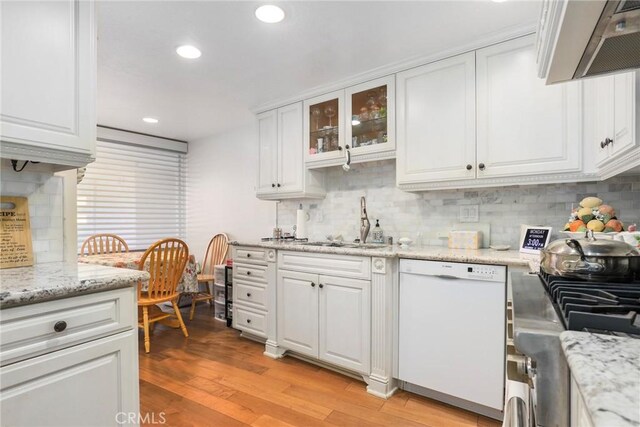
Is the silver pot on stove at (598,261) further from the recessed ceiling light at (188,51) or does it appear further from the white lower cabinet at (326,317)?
the recessed ceiling light at (188,51)

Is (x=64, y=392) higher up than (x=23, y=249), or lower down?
lower down

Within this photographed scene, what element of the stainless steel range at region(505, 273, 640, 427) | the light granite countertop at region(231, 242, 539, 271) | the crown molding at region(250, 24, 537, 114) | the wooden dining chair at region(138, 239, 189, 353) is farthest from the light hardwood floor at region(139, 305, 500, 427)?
the crown molding at region(250, 24, 537, 114)

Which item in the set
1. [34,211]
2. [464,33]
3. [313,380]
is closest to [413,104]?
[464,33]

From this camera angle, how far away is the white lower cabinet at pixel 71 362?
975 mm

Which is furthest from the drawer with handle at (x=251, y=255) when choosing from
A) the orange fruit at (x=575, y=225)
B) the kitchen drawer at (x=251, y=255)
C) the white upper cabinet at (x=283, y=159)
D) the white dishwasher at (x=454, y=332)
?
the orange fruit at (x=575, y=225)

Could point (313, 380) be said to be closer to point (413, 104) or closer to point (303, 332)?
point (303, 332)

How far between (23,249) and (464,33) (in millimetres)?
2587

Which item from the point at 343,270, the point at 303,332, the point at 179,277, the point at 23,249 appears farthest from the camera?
the point at 179,277

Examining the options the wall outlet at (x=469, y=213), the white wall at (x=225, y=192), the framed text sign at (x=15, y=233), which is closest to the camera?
the framed text sign at (x=15, y=233)

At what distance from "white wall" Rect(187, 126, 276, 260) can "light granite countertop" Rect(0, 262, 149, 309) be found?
8.02ft

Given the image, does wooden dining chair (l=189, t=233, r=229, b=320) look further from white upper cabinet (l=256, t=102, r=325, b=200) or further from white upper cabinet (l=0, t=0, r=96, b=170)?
white upper cabinet (l=0, t=0, r=96, b=170)

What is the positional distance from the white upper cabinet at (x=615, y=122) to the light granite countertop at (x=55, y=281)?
1921 mm

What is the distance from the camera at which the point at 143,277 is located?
1.30 metres

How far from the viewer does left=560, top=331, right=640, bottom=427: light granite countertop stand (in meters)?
0.34
